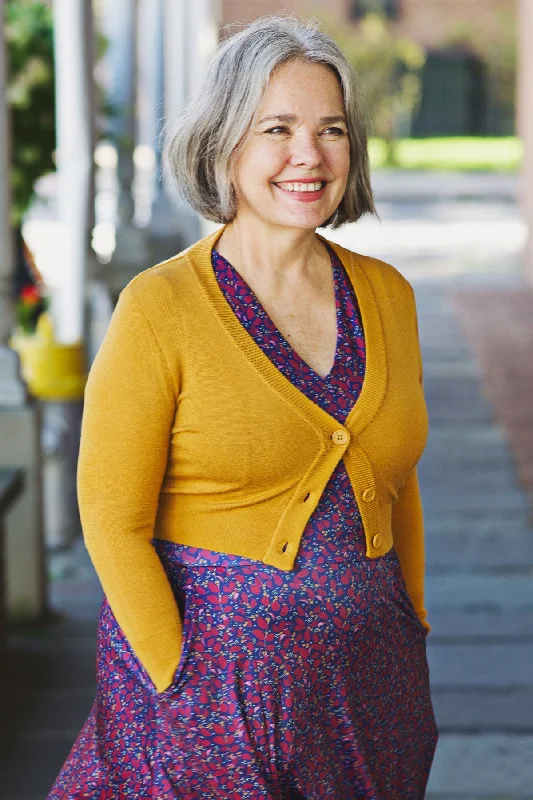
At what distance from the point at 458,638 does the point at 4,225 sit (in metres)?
2.11

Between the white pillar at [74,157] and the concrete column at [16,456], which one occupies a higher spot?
the white pillar at [74,157]

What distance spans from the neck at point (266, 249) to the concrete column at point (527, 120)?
11163 mm

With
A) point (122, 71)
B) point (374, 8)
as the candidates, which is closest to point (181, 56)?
point (122, 71)

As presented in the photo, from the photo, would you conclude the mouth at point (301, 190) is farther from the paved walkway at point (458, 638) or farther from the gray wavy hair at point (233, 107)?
the paved walkway at point (458, 638)

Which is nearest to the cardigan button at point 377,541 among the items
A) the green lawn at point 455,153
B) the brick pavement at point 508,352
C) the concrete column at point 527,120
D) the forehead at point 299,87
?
the forehead at point 299,87

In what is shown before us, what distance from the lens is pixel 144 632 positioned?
191 centimetres

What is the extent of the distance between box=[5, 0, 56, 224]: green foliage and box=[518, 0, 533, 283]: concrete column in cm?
723

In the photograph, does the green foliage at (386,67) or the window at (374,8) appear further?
the window at (374,8)

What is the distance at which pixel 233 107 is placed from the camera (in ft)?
6.20

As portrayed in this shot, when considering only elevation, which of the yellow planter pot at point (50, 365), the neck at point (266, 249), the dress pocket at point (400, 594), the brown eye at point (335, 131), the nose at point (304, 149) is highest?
the brown eye at point (335, 131)

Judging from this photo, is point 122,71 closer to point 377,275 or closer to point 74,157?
point 74,157

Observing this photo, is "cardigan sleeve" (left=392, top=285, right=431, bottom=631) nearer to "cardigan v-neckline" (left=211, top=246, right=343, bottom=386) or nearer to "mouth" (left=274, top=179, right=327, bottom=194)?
"cardigan v-neckline" (left=211, top=246, right=343, bottom=386)

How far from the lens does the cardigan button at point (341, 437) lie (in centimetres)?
189

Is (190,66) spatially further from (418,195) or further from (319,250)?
(319,250)
